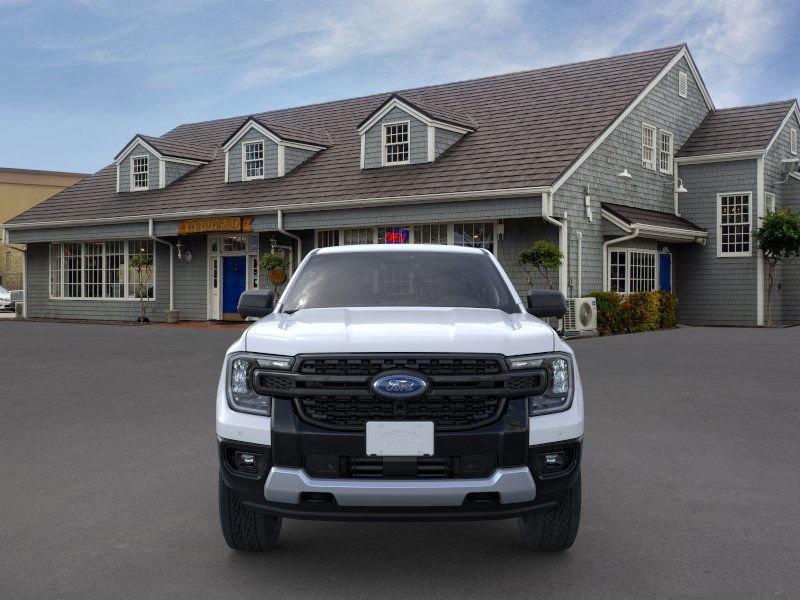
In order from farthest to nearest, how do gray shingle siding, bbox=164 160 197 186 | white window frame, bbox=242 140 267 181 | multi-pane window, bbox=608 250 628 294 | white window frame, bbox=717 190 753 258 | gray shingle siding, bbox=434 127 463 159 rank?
Answer: gray shingle siding, bbox=164 160 197 186 < white window frame, bbox=242 140 267 181 < white window frame, bbox=717 190 753 258 < gray shingle siding, bbox=434 127 463 159 < multi-pane window, bbox=608 250 628 294

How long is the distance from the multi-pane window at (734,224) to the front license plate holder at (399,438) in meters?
23.9

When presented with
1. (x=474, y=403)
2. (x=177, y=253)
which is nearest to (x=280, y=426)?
(x=474, y=403)

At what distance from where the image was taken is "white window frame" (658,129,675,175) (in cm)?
2697

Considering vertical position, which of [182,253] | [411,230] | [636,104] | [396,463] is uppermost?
[636,104]

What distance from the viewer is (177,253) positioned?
29.2 m

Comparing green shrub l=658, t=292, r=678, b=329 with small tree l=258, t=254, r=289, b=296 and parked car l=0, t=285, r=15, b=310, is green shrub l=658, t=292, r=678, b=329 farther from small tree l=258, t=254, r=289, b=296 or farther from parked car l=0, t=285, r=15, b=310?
parked car l=0, t=285, r=15, b=310

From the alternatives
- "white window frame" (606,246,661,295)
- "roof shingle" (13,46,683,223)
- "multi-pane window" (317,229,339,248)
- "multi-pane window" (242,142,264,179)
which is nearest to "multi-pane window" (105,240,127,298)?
"roof shingle" (13,46,683,223)

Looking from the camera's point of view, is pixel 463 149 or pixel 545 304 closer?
pixel 545 304

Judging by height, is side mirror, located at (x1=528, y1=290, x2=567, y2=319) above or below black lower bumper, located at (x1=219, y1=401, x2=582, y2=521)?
above

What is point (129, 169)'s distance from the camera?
3170 centimetres

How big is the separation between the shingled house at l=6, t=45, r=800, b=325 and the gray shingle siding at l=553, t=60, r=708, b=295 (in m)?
0.06

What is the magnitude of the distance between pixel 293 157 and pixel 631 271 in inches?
427

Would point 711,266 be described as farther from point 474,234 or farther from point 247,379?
point 247,379

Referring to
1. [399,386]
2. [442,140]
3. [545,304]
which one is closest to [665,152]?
[442,140]
